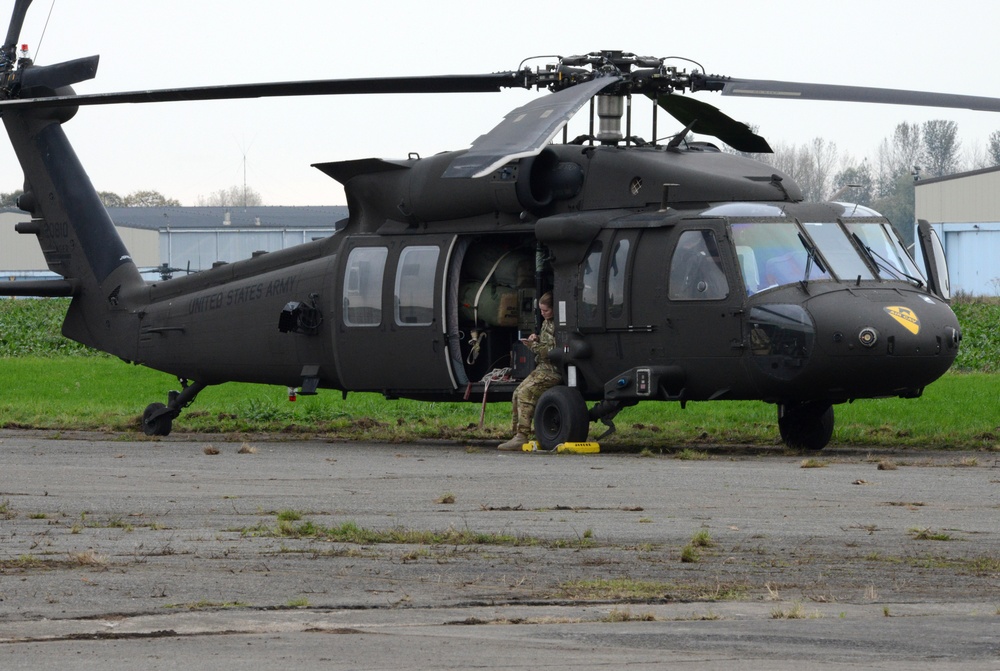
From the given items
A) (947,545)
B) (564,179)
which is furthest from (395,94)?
(947,545)

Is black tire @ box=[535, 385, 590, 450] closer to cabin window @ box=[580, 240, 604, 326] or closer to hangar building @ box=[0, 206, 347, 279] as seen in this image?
cabin window @ box=[580, 240, 604, 326]

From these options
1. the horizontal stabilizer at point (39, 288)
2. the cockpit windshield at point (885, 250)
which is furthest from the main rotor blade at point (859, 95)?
the horizontal stabilizer at point (39, 288)

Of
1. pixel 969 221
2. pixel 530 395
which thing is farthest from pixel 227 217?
pixel 530 395

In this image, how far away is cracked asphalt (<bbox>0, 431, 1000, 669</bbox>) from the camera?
552 centimetres

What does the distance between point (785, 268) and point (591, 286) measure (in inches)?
81.6

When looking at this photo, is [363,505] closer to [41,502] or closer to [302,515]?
→ [302,515]

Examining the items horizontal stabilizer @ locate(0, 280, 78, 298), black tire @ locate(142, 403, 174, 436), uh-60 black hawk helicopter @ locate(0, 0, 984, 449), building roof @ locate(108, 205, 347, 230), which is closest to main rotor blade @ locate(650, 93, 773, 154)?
uh-60 black hawk helicopter @ locate(0, 0, 984, 449)

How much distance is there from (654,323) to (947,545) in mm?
6794

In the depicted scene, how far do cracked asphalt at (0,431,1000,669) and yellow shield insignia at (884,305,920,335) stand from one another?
141 cm

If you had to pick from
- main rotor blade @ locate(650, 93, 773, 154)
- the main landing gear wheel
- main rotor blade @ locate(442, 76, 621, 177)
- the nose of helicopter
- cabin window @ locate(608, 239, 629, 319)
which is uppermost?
main rotor blade @ locate(650, 93, 773, 154)

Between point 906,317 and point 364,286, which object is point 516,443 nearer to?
point 364,286

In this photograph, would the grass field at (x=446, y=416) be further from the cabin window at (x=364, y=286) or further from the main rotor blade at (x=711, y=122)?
the main rotor blade at (x=711, y=122)

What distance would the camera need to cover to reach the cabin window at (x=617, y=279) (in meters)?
15.0

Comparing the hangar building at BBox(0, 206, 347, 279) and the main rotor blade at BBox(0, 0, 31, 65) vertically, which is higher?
the main rotor blade at BBox(0, 0, 31, 65)
